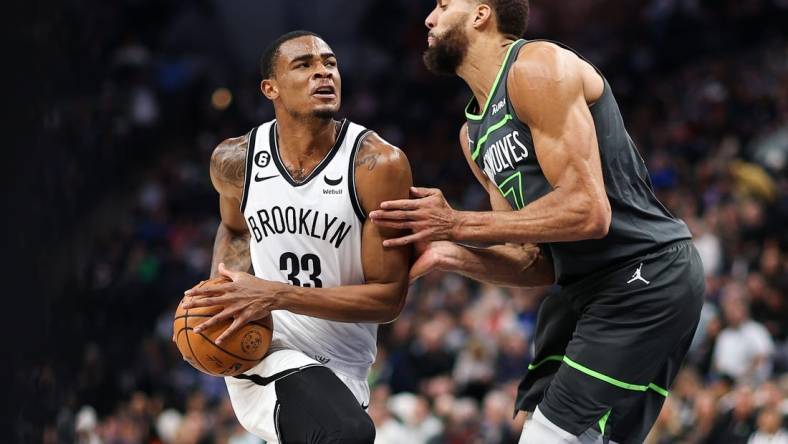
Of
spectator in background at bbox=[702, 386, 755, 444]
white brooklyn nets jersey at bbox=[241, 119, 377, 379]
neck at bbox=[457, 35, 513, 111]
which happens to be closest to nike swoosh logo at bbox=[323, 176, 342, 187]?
white brooklyn nets jersey at bbox=[241, 119, 377, 379]

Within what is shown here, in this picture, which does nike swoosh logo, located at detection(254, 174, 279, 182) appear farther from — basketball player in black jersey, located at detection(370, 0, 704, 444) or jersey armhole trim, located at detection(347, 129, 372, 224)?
basketball player in black jersey, located at detection(370, 0, 704, 444)

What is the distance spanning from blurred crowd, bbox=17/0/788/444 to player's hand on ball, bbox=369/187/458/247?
2.66 meters

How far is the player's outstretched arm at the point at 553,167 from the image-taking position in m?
4.12

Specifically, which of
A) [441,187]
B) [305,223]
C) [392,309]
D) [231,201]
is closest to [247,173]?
[231,201]

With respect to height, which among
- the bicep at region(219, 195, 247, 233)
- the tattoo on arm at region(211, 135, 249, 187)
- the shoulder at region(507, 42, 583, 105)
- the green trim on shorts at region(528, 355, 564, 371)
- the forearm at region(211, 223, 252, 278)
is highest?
the shoulder at region(507, 42, 583, 105)

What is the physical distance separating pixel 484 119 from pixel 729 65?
36.2 feet

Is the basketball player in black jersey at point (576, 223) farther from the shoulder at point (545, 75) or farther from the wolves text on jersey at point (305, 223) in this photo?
the wolves text on jersey at point (305, 223)

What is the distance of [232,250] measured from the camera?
521cm

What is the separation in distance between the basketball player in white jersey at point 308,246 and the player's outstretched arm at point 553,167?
45cm

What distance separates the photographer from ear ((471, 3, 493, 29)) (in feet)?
15.3

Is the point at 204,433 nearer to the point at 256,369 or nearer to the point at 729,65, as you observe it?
Result: the point at 256,369

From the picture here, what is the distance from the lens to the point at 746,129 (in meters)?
13.2

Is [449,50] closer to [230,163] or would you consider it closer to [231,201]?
[230,163]

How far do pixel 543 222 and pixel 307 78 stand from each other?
4.27 ft
